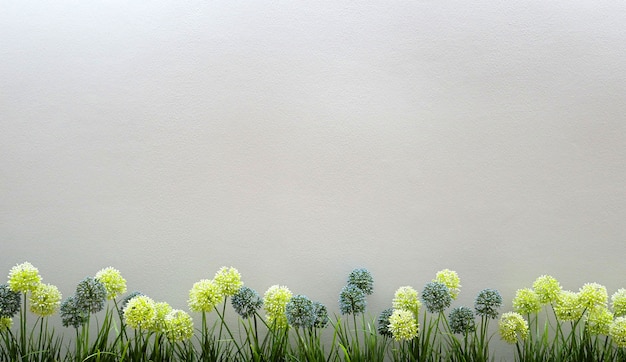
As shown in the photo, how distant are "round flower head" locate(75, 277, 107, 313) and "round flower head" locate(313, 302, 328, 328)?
716 millimetres

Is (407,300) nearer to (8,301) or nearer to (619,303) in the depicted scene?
(619,303)

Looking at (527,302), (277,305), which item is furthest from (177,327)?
(527,302)

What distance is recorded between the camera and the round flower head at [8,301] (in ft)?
6.08

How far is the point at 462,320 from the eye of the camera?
6.41ft

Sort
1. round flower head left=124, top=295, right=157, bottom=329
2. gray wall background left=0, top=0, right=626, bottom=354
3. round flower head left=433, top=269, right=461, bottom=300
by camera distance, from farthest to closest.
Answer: gray wall background left=0, top=0, right=626, bottom=354
round flower head left=433, top=269, right=461, bottom=300
round flower head left=124, top=295, right=157, bottom=329

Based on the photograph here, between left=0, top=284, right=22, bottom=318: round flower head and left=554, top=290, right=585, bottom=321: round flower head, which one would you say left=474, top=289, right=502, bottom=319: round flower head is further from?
left=0, top=284, right=22, bottom=318: round flower head

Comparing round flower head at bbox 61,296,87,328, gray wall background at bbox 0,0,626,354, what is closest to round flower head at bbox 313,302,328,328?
gray wall background at bbox 0,0,626,354

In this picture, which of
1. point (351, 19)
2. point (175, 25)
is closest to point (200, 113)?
point (175, 25)

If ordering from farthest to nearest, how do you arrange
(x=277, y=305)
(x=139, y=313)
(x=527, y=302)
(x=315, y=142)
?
(x=315, y=142), (x=527, y=302), (x=277, y=305), (x=139, y=313)

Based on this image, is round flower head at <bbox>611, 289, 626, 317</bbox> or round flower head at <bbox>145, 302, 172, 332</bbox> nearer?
round flower head at <bbox>145, 302, 172, 332</bbox>

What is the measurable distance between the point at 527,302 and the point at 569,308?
5.3 inches

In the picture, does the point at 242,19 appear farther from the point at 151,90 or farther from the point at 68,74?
the point at 68,74

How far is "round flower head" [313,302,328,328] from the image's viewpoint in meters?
1.94

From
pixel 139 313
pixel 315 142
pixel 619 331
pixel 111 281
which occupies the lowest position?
pixel 619 331
